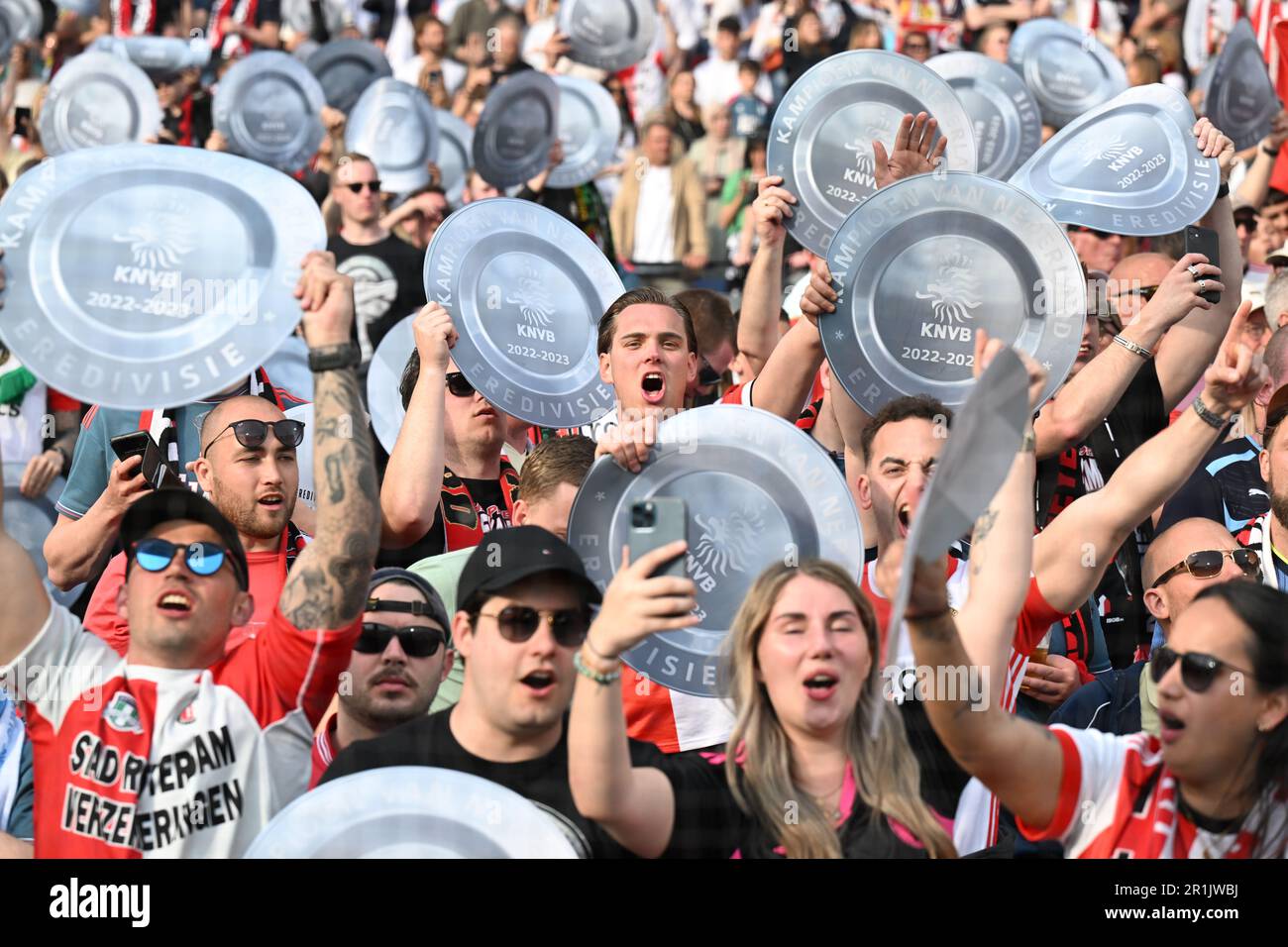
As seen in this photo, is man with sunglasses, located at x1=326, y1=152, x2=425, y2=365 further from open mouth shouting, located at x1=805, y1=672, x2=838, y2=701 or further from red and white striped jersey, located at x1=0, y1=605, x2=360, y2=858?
open mouth shouting, located at x1=805, y1=672, x2=838, y2=701

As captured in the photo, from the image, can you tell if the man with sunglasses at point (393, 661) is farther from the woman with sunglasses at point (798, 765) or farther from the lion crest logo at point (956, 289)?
the lion crest logo at point (956, 289)

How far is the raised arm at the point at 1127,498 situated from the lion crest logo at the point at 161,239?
85.4 inches

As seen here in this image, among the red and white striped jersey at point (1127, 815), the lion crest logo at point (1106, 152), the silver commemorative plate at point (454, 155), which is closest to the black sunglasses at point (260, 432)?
the red and white striped jersey at point (1127, 815)

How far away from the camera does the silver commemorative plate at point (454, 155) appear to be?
10219 millimetres

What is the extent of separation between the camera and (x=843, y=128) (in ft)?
17.0

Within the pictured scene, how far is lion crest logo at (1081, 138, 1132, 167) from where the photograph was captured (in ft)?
17.3

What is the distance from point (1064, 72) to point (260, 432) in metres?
5.27

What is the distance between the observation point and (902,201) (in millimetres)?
4449

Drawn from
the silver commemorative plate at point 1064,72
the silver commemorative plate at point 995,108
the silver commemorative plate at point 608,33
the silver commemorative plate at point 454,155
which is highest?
the silver commemorative plate at point 608,33

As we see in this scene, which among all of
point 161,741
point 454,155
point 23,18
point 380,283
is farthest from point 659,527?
point 23,18

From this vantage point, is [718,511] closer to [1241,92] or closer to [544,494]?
[544,494]

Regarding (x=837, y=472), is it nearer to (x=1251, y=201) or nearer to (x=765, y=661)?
(x=765, y=661)
